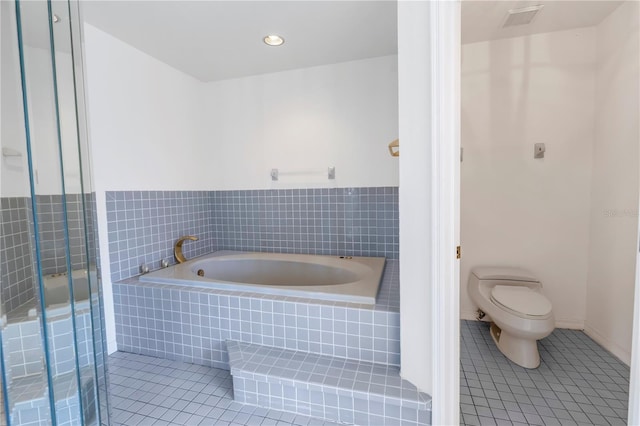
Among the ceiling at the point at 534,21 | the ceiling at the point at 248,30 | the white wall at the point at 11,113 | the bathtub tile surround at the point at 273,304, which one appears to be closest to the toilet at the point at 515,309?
the bathtub tile surround at the point at 273,304

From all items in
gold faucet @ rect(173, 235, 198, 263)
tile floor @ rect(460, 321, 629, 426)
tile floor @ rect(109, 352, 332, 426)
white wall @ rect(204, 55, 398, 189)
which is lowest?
tile floor @ rect(460, 321, 629, 426)

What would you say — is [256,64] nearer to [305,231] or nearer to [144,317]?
[305,231]

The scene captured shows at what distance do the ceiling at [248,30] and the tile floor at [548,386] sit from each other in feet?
7.24

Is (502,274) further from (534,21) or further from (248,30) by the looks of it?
(248,30)

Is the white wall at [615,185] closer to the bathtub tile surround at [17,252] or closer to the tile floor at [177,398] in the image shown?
the tile floor at [177,398]

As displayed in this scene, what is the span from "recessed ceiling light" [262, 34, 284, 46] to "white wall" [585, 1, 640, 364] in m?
2.12

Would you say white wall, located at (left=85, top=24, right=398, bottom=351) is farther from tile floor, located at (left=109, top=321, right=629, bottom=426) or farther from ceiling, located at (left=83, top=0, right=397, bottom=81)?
tile floor, located at (left=109, top=321, right=629, bottom=426)

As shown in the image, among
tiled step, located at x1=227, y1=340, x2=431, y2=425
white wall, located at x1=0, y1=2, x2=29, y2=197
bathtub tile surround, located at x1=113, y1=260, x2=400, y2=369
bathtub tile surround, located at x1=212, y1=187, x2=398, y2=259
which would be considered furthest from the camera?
bathtub tile surround, located at x1=212, y1=187, x2=398, y2=259

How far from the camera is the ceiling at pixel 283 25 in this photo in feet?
5.37

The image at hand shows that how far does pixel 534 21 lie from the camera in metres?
1.91

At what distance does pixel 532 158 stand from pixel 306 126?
1.81 meters

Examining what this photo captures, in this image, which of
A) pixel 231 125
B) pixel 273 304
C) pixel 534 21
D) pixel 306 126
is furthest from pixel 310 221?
pixel 534 21

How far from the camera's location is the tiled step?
1223 millimetres

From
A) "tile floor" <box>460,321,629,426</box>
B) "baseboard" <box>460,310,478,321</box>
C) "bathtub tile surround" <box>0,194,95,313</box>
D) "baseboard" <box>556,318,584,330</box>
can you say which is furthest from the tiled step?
"baseboard" <box>556,318,584,330</box>
